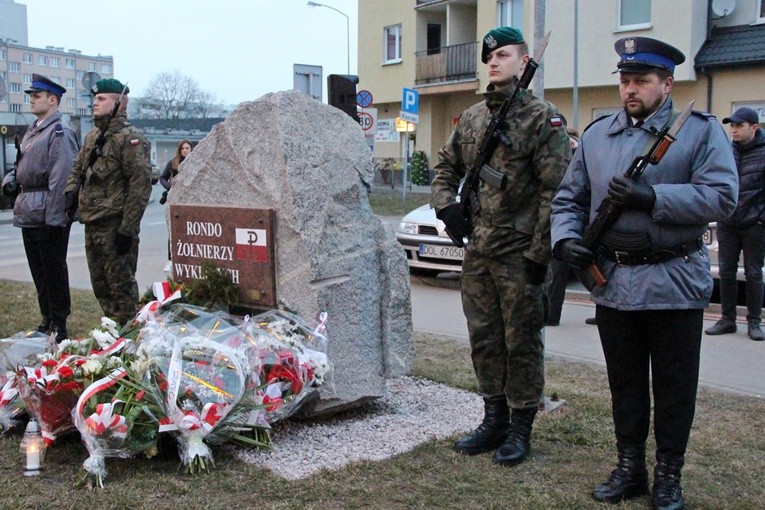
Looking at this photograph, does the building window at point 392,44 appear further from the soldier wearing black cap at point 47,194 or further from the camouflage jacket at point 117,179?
the camouflage jacket at point 117,179

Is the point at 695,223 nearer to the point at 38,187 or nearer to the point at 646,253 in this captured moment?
the point at 646,253

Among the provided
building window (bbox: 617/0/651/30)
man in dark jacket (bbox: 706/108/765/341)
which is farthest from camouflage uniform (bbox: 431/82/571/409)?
building window (bbox: 617/0/651/30)

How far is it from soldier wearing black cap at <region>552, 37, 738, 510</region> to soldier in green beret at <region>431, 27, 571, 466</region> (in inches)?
15.6

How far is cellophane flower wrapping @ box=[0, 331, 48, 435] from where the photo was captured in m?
4.68

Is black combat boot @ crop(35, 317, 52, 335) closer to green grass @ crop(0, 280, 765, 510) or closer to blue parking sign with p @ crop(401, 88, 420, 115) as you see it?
green grass @ crop(0, 280, 765, 510)

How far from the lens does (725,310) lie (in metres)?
7.81

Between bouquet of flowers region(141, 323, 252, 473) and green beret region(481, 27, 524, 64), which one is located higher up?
green beret region(481, 27, 524, 64)

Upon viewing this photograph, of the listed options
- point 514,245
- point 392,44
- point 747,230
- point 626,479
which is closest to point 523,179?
point 514,245

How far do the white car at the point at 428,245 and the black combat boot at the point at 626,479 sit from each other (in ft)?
22.2

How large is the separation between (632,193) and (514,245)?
883 mm

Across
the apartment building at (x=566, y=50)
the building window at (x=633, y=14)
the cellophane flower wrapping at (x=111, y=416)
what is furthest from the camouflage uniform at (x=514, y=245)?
the building window at (x=633, y=14)

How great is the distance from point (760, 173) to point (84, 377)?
5.71 m

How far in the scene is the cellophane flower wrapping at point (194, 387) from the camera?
408 centimetres

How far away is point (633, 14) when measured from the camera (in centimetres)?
2328
